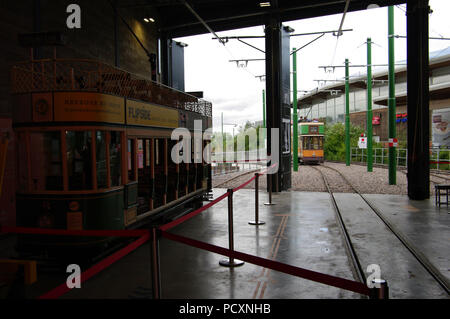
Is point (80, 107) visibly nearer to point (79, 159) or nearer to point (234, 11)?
point (79, 159)

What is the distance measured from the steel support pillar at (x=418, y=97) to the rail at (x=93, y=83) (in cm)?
781

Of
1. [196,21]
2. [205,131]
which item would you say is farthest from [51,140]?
[196,21]

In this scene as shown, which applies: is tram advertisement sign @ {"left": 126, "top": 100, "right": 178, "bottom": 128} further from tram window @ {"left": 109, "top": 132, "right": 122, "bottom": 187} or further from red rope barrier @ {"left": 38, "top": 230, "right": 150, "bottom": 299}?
red rope barrier @ {"left": 38, "top": 230, "right": 150, "bottom": 299}

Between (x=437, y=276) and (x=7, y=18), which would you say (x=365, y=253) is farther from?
(x=7, y=18)

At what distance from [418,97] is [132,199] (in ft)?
36.7

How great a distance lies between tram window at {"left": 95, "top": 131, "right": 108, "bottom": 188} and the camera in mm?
6645

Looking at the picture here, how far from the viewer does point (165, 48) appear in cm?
1888

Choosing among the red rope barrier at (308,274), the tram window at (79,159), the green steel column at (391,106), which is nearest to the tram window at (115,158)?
the tram window at (79,159)

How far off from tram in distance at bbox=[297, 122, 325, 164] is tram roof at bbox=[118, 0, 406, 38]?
17.3m

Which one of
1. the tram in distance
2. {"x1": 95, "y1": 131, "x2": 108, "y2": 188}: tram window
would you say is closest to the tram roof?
{"x1": 95, "y1": 131, "x2": 108, "y2": 188}: tram window

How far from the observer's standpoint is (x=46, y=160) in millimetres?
6559

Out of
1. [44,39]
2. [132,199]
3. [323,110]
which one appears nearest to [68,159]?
[132,199]

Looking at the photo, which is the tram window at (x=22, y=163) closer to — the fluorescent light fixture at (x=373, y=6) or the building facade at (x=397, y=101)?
the fluorescent light fixture at (x=373, y=6)
